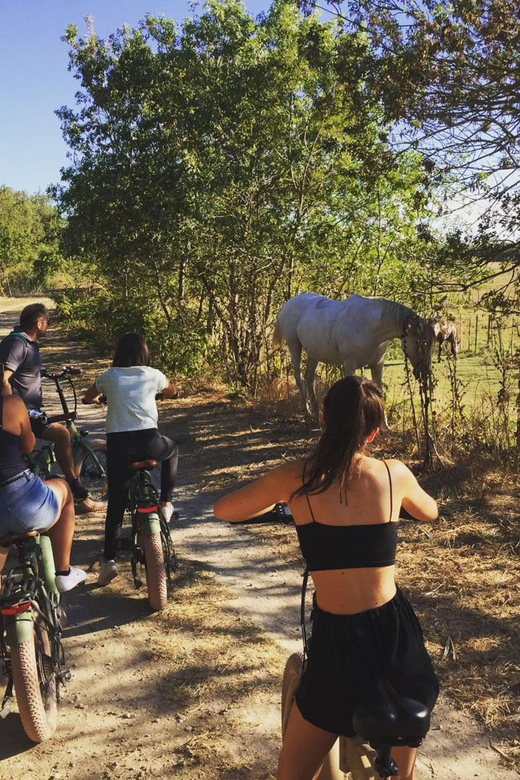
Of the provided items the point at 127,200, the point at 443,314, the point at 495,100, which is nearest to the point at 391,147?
the point at 495,100

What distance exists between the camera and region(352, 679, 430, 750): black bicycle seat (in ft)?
5.22

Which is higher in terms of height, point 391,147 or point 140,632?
point 391,147

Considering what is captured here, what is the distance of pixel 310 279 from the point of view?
37.4 feet

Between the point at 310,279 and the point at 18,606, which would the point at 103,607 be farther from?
the point at 310,279

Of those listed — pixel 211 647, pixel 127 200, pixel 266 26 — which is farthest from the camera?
pixel 127 200

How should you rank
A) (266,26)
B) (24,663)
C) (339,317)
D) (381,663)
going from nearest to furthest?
(381,663)
(24,663)
(339,317)
(266,26)

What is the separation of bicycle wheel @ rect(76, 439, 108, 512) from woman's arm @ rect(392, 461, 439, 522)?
13.0ft

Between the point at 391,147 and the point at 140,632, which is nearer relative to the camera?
the point at 140,632

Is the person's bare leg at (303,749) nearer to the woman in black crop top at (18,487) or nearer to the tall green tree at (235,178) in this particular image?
the woman in black crop top at (18,487)

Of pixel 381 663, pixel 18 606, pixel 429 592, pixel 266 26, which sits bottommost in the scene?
pixel 429 592

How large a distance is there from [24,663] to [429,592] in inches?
106

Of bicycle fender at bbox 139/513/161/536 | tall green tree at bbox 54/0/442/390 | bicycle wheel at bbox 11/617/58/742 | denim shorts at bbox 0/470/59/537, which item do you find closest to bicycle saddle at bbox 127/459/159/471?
bicycle fender at bbox 139/513/161/536

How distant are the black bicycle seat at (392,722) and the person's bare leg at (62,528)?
2.37 meters

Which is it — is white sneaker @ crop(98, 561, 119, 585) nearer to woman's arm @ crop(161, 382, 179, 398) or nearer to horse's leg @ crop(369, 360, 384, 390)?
woman's arm @ crop(161, 382, 179, 398)
